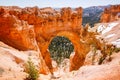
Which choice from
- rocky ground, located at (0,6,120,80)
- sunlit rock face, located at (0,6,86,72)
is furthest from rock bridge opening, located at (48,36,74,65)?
sunlit rock face, located at (0,6,86,72)

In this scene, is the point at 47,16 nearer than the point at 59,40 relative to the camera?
Yes

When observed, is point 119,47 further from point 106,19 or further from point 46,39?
point 106,19

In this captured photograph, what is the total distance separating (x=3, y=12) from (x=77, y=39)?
16.4 meters

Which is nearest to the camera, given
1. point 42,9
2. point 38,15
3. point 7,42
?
point 7,42

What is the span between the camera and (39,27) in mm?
29938

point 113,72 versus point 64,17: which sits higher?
point 64,17

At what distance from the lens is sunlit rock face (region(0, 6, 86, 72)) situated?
68.4ft

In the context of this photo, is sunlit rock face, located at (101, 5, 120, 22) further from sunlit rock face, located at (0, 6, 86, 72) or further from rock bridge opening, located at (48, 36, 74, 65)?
rock bridge opening, located at (48, 36, 74, 65)

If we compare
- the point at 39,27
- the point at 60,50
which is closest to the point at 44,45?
the point at 39,27

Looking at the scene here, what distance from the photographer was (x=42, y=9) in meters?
31.6

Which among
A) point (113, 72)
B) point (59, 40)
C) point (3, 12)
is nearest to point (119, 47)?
point (113, 72)

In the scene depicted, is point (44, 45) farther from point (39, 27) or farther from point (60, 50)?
point (60, 50)

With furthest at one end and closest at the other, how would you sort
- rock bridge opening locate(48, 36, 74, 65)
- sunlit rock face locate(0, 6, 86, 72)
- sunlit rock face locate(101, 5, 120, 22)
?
1. rock bridge opening locate(48, 36, 74, 65)
2. sunlit rock face locate(101, 5, 120, 22)
3. sunlit rock face locate(0, 6, 86, 72)

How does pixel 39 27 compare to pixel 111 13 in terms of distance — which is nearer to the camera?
pixel 39 27
